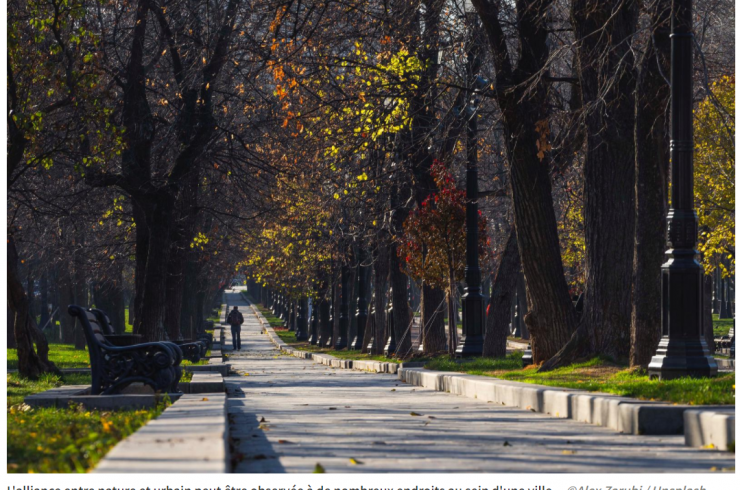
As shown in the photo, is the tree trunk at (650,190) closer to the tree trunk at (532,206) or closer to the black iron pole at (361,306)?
the tree trunk at (532,206)

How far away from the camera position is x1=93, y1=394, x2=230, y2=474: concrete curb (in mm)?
5078

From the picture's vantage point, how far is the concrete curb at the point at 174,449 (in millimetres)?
5078

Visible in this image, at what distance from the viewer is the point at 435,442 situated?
27.1 ft

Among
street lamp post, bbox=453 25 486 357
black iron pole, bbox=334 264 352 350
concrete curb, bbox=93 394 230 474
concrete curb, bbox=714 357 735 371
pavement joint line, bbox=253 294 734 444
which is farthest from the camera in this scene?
black iron pole, bbox=334 264 352 350

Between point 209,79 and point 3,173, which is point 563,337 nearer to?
point 3,173

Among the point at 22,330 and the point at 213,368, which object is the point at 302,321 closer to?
the point at 213,368

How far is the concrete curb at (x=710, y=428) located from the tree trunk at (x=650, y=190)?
20.0 feet

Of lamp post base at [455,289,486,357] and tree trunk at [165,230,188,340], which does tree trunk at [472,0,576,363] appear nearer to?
lamp post base at [455,289,486,357]

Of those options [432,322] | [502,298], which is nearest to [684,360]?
[502,298]

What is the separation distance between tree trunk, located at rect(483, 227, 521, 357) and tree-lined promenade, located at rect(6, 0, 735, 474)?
44 mm

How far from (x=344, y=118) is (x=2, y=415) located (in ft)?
47.1

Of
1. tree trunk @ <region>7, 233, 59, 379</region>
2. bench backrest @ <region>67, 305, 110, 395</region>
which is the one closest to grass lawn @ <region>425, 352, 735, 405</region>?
bench backrest @ <region>67, 305, 110, 395</region>

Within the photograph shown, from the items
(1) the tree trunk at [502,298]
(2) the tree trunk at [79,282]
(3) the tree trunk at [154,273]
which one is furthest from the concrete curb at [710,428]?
(2) the tree trunk at [79,282]

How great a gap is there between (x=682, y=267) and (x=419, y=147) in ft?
41.4
